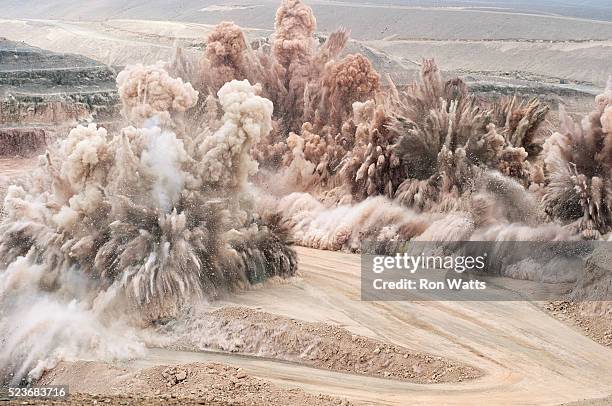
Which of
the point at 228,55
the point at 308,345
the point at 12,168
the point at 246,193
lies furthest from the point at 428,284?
the point at 12,168

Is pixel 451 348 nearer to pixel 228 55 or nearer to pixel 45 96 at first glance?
pixel 228 55

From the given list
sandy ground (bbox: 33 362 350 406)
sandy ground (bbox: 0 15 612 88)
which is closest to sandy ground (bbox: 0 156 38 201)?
sandy ground (bbox: 33 362 350 406)

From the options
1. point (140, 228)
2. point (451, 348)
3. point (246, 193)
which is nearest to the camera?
point (451, 348)

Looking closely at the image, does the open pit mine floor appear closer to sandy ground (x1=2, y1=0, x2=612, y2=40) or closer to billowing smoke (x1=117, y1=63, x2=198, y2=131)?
billowing smoke (x1=117, y1=63, x2=198, y2=131)

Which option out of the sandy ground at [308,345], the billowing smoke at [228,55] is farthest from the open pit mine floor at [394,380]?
the billowing smoke at [228,55]

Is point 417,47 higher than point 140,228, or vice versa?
point 417,47

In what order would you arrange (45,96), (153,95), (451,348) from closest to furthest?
(451,348), (153,95), (45,96)

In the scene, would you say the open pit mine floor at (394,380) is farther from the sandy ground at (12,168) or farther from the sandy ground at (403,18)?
the sandy ground at (403,18)
